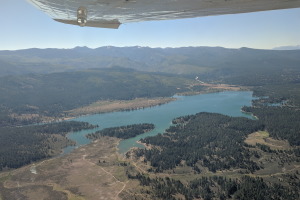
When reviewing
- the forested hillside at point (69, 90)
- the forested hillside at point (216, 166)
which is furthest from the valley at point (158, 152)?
the forested hillside at point (69, 90)

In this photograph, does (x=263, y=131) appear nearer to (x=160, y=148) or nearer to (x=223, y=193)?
(x=160, y=148)

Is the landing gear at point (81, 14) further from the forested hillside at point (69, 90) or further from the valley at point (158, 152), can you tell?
the forested hillside at point (69, 90)

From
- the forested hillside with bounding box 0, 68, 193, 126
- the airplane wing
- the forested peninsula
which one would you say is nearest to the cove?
the forested peninsula

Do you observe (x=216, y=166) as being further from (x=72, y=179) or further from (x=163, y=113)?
(x=163, y=113)

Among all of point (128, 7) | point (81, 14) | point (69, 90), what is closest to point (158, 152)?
point (128, 7)

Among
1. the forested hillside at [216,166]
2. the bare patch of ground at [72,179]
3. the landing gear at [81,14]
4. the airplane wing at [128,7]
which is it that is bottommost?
the bare patch of ground at [72,179]

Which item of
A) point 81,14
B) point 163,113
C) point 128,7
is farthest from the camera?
point 163,113
